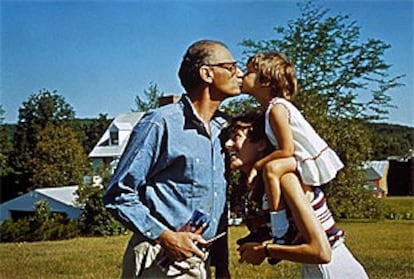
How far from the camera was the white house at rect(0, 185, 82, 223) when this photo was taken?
607 centimetres

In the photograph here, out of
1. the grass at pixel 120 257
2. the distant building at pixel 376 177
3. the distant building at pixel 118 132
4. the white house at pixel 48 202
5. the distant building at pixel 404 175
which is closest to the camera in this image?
the distant building at pixel 118 132

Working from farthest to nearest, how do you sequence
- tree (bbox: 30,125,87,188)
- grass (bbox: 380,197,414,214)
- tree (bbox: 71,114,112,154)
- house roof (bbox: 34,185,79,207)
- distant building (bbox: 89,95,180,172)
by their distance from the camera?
house roof (bbox: 34,185,79,207), tree (bbox: 30,125,87,188), tree (bbox: 71,114,112,154), grass (bbox: 380,197,414,214), distant building (bbox: 89,95,180,172)

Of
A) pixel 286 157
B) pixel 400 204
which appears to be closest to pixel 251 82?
pixel 286 157

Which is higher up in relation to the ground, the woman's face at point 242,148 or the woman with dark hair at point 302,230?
the woman's face at point 242,148

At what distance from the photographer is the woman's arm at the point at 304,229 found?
1.20 metres

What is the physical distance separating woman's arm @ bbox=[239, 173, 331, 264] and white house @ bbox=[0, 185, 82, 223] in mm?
4671

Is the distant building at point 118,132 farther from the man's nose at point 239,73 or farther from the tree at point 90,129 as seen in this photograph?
the man's nose at point 239,73

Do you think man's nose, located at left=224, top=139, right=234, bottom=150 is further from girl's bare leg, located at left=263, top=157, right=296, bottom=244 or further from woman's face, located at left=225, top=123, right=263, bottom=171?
girl's bare leg, located at left=263, top=157, right=296, bottom=244

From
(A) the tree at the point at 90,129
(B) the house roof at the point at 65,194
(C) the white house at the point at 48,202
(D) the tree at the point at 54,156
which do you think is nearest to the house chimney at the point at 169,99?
(A) the tree at the point at 90,129

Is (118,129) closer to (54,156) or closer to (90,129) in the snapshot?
(90,129)

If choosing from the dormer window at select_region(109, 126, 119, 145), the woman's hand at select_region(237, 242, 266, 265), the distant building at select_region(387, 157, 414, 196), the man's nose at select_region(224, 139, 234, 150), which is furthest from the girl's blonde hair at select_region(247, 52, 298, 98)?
the dormer window at select_region(109, 126, 119, 145)

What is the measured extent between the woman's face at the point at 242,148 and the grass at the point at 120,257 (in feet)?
5.78

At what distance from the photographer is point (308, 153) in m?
1.25

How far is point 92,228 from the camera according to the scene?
646 cm
